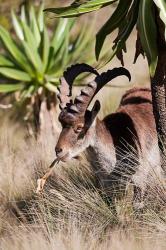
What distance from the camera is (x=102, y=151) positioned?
7.85 meters

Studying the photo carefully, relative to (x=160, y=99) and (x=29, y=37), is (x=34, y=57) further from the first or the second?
(x=160, y=99)

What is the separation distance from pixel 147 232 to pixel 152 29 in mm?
2061

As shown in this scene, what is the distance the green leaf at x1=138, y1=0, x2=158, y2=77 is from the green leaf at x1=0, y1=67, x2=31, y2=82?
5.80 m

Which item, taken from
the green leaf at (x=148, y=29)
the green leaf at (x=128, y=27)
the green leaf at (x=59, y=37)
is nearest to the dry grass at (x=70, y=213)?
the green leaf at (x=148, y=29)

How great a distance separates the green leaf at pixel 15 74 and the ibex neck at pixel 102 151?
5300 mm

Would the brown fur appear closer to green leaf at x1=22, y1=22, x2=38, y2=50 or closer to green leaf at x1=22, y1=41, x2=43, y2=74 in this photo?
green leaf at x1=22, y1=41, x2=43, y2=74

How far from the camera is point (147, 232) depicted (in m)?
7.12

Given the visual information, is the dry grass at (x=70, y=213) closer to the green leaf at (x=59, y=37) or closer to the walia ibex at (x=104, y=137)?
the walia ibex at (x=104, y=137)

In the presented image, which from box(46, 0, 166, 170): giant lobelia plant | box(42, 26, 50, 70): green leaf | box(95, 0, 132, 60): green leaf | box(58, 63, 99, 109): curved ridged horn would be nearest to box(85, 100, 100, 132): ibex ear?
box(58, 63, 99, 109): curved ridged horn

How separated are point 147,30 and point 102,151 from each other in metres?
1.37

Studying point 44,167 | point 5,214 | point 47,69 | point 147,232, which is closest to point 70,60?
point 47,69

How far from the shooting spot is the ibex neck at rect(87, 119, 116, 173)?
7840 millimetres

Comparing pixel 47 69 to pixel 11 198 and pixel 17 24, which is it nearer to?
pixel 17 24

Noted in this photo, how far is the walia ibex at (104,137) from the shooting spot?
Result: 752 centimetres
